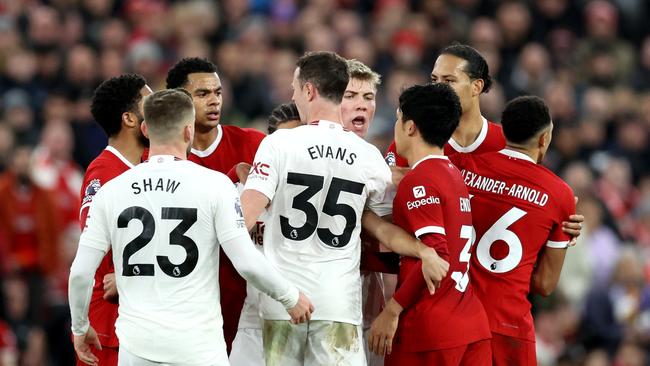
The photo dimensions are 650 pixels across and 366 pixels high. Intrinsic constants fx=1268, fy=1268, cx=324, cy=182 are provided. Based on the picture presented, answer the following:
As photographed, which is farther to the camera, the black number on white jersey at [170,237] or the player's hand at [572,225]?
the player's hand at [572,225]

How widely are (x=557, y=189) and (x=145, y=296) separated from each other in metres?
2.68

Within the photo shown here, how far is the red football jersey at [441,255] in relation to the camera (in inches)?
285

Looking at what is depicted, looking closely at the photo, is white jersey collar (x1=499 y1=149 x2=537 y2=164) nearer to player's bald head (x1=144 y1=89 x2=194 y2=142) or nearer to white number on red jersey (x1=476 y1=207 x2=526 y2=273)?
white number on red jersey (x1=476 y1=207 x2=526 y2=273)

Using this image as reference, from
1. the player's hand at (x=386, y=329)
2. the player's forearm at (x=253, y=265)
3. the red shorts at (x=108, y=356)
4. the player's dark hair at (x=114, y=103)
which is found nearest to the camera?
the player's forearm at (x=253, y=265)

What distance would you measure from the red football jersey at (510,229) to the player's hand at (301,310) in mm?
1317

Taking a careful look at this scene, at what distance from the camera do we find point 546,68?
17375 millimetres

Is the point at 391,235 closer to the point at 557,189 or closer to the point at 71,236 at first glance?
the point at 557,189

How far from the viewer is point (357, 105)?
343 inches

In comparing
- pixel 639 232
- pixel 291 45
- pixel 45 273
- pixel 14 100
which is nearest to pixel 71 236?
pixel 45 273

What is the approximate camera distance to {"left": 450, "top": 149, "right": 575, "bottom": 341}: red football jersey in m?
7.79

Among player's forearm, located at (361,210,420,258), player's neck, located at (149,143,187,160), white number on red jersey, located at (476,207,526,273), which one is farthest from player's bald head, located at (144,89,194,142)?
white number on red jersey, located at (476,207,526,273)

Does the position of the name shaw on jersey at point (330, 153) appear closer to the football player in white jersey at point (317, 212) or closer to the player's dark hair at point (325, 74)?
the football player in white jersey at point (317, 212)

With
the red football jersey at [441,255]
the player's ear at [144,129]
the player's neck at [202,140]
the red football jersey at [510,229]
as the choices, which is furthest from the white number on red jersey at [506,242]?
the player's ear at [144,129]

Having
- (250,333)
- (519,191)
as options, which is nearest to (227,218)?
(250,333)
